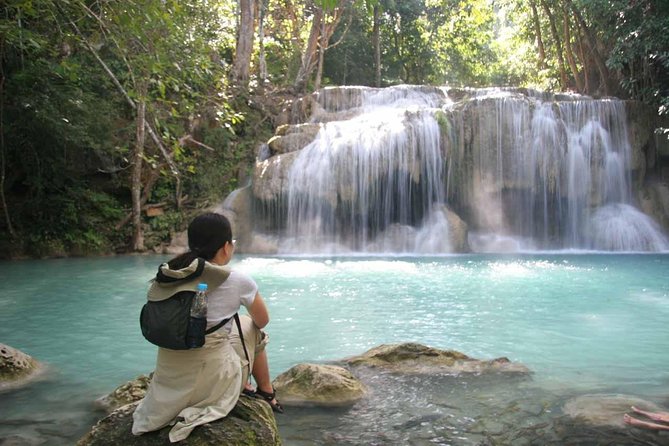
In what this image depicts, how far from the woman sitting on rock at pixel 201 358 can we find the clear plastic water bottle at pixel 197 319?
0.17ft

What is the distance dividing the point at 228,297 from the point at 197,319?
236 millimetres

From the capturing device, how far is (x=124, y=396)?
3840mm

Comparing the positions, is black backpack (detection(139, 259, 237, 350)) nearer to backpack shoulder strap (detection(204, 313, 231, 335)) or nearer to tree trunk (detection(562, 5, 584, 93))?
backpack shoulder strap (detection(204, 313, 231, 335))

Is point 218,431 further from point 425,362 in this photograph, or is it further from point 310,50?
point 310,50

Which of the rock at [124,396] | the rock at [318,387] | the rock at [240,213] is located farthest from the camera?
the rock at [240,213]

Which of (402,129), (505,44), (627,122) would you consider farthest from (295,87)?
(505,44)

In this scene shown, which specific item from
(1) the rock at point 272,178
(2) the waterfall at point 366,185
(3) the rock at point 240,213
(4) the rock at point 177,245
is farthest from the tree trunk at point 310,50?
(4) the rock at point 177,245

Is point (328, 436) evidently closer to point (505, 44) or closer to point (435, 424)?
point (435, 424)

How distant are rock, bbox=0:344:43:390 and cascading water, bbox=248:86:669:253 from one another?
952cm

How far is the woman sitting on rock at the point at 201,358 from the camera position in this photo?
242cm

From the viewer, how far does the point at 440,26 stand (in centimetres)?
2756

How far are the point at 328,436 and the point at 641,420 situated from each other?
188cm

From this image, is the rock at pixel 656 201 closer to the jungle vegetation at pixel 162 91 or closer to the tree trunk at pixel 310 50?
the jungle vegetation at pixel 162 91

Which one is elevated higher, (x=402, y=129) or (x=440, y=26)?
(x=440, y=26)
